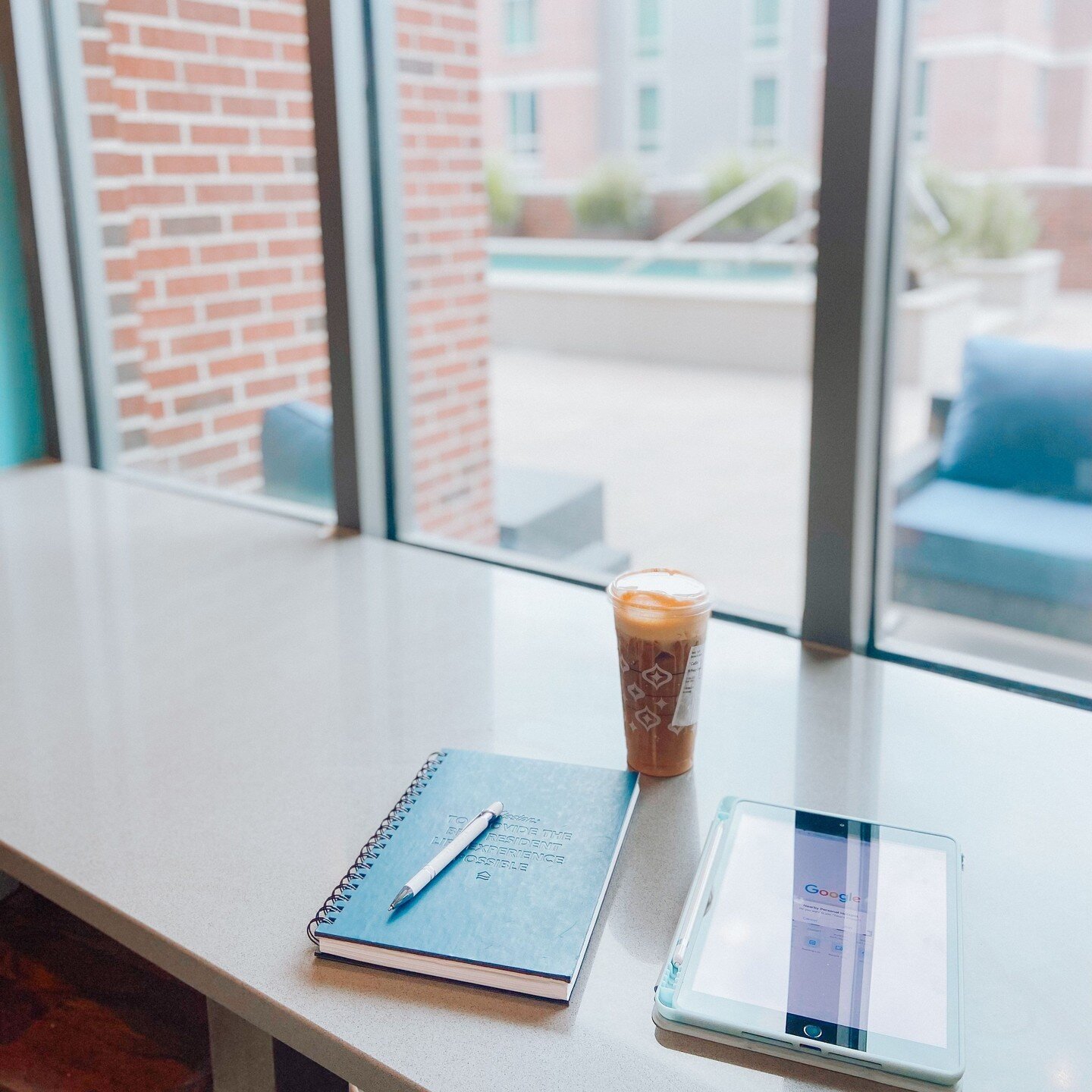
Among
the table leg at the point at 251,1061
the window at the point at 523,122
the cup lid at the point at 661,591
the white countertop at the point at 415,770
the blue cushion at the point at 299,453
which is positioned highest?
the window at the point at 523,122

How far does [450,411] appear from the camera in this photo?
2.35 metres

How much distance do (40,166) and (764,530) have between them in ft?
6.25

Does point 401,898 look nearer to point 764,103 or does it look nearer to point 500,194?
point 500,194

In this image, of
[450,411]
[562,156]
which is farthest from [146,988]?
[562,156]

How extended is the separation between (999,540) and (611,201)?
333 inches

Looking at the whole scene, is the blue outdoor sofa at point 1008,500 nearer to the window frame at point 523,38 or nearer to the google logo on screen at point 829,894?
the google logo on screen at point 829,894

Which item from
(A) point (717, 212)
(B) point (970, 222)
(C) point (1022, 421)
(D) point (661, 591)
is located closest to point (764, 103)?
(A) point (717, 212)

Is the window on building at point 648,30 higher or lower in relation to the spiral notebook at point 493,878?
higher

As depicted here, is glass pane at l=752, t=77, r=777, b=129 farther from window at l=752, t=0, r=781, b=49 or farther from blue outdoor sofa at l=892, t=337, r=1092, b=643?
blue outdoor sofa at l=892, t=337, r=1092, b=643

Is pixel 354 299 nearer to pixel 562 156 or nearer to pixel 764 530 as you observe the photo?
pixel 764 530

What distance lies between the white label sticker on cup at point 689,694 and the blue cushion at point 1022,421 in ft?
4.85

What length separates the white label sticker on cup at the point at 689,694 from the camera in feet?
2.64

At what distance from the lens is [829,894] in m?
0.68

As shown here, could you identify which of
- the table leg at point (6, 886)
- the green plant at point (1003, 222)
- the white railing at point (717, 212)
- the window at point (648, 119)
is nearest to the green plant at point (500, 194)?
the white railing at point (717, 212)
